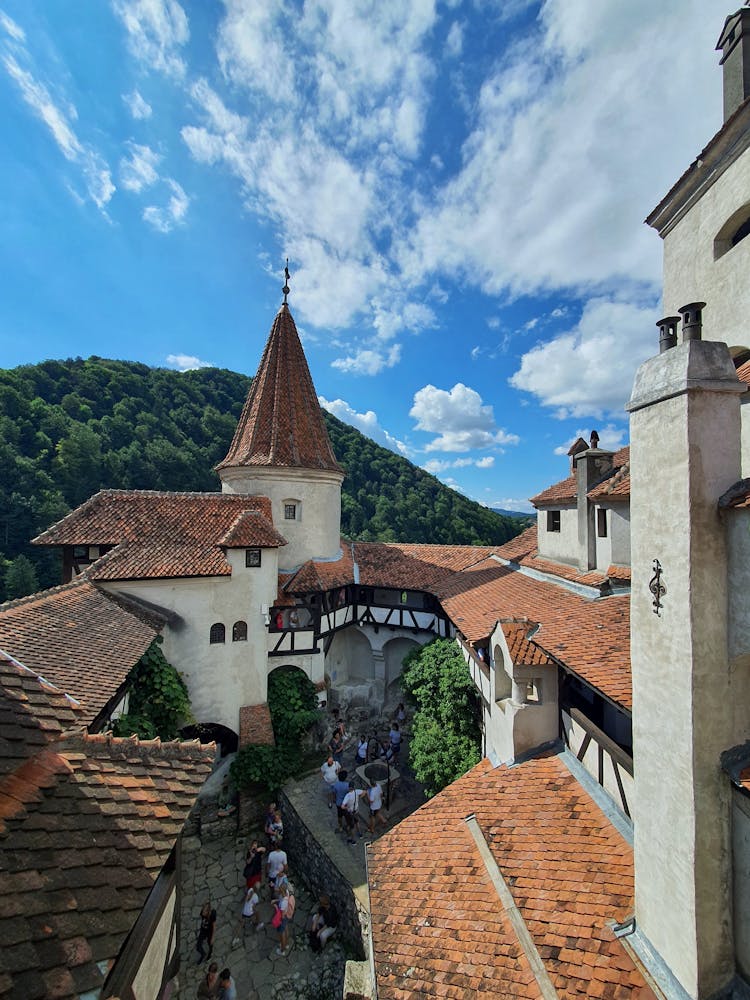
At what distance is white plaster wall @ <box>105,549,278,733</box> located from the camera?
40.2 ft

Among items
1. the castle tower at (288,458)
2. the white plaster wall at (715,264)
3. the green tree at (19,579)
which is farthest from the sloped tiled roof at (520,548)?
the green tree at (19,579)

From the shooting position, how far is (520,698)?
6758mm

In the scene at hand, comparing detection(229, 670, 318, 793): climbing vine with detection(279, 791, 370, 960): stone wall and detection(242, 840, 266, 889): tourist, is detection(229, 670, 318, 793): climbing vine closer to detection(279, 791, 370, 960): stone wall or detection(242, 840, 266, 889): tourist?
detection(279, 791, 370, 960): stone wall

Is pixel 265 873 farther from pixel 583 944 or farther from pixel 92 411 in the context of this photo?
pixel 92 411

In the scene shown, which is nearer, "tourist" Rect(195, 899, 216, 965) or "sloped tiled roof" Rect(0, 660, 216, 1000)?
"sloped tiled roof" Rect(0, 660, 216, 1000)

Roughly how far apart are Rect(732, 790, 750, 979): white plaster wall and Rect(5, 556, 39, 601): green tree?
113 feet

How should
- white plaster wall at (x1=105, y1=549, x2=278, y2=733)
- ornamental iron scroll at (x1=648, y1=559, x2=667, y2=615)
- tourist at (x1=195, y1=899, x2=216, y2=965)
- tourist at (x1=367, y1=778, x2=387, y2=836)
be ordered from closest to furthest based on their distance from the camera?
ornamental iron scroll at (x1=648, y1=559, x2=667, y2=615) < tourist at (x1=195, y1=899, x2=216, y2=965) < tourist at (x1=367, y1=778, x2=387, y2=836) < white plaster wall at (x1=105, y1=549, x2=278, y2=733)

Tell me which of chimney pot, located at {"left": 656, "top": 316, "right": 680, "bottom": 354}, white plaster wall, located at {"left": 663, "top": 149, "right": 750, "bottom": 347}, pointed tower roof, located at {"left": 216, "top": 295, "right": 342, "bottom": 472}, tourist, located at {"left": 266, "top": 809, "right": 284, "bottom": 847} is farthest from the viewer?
pointed tower roof, located at {"left": 216, "top": 295, "right": 342, "bottom": 472}

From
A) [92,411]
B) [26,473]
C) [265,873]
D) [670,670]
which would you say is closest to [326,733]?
[265,873]

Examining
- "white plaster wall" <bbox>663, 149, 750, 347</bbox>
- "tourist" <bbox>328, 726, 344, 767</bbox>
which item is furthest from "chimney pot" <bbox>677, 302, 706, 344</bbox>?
"tourist" <bbox>328, 726, 344, 767</bbox>

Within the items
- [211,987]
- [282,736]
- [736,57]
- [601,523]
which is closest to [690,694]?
[601,523]

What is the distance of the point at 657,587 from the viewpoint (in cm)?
368

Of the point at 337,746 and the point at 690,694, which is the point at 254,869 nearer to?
the point at 337,746

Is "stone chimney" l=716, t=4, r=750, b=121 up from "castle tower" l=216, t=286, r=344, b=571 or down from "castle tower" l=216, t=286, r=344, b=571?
up
